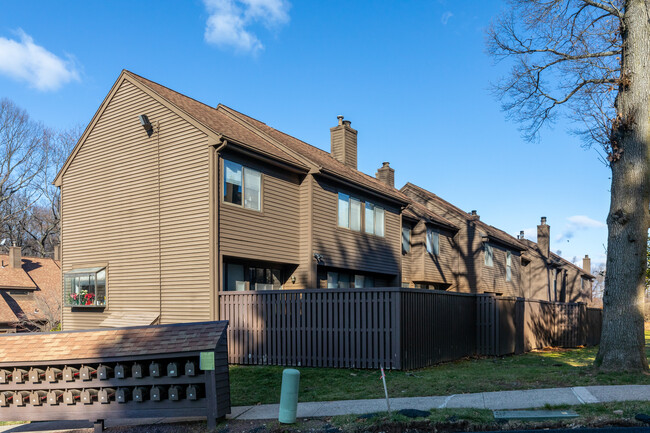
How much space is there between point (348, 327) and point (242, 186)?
5.84m

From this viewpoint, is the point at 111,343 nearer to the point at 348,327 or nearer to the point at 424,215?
the point at 348,327

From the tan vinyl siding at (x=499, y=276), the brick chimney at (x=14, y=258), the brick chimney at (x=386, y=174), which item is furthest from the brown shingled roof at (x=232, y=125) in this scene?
the brick chimney at (x=14, y=258)

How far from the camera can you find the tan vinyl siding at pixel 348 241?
20141mm

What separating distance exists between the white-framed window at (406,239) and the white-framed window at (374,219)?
444 cm

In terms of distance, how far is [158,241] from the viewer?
17.7 m

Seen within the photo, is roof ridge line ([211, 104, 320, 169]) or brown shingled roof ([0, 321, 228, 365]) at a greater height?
roof ridge line ([211, 104, 320, 169])

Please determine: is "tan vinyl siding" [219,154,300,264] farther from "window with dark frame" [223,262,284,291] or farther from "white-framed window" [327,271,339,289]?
"white-framed window" [327,271,339,289]

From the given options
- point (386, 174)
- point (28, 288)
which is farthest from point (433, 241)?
point (28, 288)

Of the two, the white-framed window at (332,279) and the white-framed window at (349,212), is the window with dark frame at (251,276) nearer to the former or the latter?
the white-framed window at (332,279)

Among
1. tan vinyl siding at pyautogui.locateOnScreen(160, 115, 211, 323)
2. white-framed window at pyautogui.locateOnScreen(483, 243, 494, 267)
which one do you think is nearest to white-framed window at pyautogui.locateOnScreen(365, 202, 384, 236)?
tan vinyl siding at pyautogui.locateOnScreen(160, 115, 211, 323)

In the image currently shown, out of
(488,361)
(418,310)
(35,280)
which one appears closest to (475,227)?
(488,361)

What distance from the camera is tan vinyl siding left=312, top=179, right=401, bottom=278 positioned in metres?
20.1

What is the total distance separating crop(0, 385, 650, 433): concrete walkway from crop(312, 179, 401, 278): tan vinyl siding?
10168 mm

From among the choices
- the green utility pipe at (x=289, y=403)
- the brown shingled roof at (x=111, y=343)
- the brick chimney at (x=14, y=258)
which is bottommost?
the green utility pipe at (x=289, y=403)
